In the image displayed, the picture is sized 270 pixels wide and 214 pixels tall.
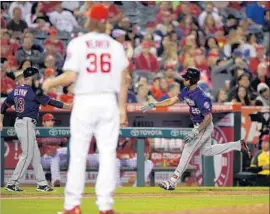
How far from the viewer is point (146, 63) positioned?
22.0 m

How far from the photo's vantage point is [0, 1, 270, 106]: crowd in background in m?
20.4

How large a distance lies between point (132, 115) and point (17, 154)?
92.9 inches

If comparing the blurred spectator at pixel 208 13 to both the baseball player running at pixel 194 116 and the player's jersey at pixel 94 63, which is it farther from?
the player's jersey at pixel 94 63

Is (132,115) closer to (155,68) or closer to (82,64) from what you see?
(155,68)

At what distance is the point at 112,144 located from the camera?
395 inches

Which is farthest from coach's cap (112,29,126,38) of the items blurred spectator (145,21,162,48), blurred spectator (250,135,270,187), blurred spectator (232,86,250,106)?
blurred spectator (250,135,270,187)

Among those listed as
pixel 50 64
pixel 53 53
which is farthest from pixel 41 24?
pixel 50 64

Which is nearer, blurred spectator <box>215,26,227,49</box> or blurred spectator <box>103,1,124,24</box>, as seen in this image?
blurred spectator <box>103,1,124,24</box>

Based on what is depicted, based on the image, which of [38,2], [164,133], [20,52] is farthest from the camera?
[38,2]

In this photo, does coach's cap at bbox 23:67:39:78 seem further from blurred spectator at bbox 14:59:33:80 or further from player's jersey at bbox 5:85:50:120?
blurred spectator at bbox 14:59:33:80

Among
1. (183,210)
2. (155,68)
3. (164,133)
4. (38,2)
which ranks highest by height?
(38,2)

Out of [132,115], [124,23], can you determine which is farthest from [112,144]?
[124,23]

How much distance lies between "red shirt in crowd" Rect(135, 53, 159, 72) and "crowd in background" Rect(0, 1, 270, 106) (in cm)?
2

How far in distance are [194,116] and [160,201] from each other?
1792 millimetres
